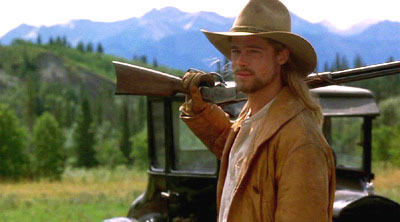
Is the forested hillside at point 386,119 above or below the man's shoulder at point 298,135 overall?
below

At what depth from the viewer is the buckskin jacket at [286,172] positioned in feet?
8.20

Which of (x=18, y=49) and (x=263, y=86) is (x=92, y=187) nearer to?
(x=263, y=86)

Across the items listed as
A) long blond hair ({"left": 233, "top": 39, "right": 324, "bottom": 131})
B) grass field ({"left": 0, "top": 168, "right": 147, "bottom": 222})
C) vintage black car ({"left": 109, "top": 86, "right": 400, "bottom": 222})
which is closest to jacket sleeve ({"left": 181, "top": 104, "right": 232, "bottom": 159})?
long blond hair ({"left": 233, "top": 39, "right": 324, "bottom": 131})

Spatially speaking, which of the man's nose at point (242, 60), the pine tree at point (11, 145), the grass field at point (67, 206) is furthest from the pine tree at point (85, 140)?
the man's nose at point (242, 60)

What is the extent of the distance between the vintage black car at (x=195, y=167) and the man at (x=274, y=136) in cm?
339

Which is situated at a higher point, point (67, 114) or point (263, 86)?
point (263, 86)

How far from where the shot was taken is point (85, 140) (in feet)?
127

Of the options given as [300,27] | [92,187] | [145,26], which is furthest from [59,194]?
[145,26]

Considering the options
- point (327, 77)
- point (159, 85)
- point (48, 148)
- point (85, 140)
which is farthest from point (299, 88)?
point (85, 140)

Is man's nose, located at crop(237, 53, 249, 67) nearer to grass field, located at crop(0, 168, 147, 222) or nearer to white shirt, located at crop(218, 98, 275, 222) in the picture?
white shirt, located at crop(218, 98, 275, 222)

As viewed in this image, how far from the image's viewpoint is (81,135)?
3853cm

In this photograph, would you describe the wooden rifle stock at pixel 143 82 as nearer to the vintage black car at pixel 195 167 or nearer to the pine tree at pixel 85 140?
the vintage black car at pixel 195 167

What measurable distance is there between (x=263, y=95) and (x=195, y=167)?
154 inches

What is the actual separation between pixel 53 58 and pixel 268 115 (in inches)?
3098
